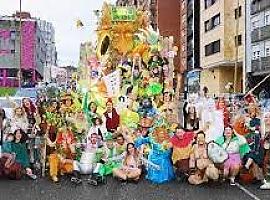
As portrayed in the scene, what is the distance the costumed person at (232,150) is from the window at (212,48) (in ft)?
121

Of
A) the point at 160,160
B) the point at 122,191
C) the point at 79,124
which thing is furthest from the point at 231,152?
the point at 79,124

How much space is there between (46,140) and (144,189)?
8.34 feet

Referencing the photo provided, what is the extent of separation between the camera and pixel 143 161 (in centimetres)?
1212

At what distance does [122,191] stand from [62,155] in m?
1.89

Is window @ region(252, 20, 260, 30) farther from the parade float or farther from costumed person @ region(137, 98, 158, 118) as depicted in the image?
costumed person @ region(137, 98, 158, 118)

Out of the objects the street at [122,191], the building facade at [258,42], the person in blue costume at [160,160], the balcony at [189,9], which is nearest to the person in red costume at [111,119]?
the person in blue costume at [160,160]

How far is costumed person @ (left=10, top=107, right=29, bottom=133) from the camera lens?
12.7 meters

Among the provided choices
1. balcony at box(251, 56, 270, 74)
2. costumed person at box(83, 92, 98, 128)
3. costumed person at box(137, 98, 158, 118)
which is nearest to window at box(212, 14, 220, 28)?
balcony at box(251, 56, 270, 74)

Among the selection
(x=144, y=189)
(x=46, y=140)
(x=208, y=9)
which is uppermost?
(x=208, y=9)

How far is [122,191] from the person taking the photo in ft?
35.4

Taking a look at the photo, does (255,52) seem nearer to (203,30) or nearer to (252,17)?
(252,17)

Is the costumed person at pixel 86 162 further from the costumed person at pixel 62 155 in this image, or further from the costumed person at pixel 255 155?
the costumed person at pixel 255 155

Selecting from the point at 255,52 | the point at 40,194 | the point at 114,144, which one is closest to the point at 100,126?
the point at 114,144

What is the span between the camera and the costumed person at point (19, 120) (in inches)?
498
